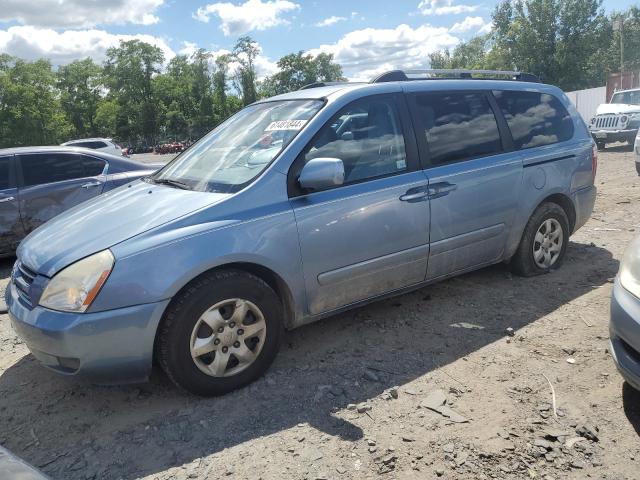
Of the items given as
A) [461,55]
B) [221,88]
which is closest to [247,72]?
[221,88]

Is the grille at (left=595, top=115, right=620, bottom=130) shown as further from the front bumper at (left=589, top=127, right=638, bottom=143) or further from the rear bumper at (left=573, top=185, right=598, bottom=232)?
the rear bumper at (left=573, top=185, right=598, bottom=232)

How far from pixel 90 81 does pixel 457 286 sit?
266 feet

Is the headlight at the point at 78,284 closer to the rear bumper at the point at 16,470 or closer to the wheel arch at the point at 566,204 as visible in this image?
the rear bumper at the point at 16,470

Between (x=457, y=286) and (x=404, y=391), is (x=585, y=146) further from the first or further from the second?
(x=404, y=391)

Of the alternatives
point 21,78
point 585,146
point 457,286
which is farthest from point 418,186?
point 21,78

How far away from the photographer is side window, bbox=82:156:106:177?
6926mm

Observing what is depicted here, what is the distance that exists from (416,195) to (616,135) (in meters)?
14.3

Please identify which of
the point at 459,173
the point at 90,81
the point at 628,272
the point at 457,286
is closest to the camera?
the point at 628,272

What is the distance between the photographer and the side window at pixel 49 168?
671cm

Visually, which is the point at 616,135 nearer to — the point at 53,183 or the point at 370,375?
the point at 53,183

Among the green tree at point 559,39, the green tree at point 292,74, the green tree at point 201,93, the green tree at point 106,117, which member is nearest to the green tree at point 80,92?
the green tree at point 106,117

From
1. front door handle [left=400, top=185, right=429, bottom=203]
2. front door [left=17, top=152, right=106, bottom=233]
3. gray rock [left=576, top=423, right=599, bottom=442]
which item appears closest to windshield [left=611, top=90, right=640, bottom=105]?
front door handle [left=400, top=185, right=429, bottom=203]

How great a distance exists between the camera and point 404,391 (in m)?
3.15

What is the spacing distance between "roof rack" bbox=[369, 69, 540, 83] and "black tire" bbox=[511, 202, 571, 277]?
1.27m
